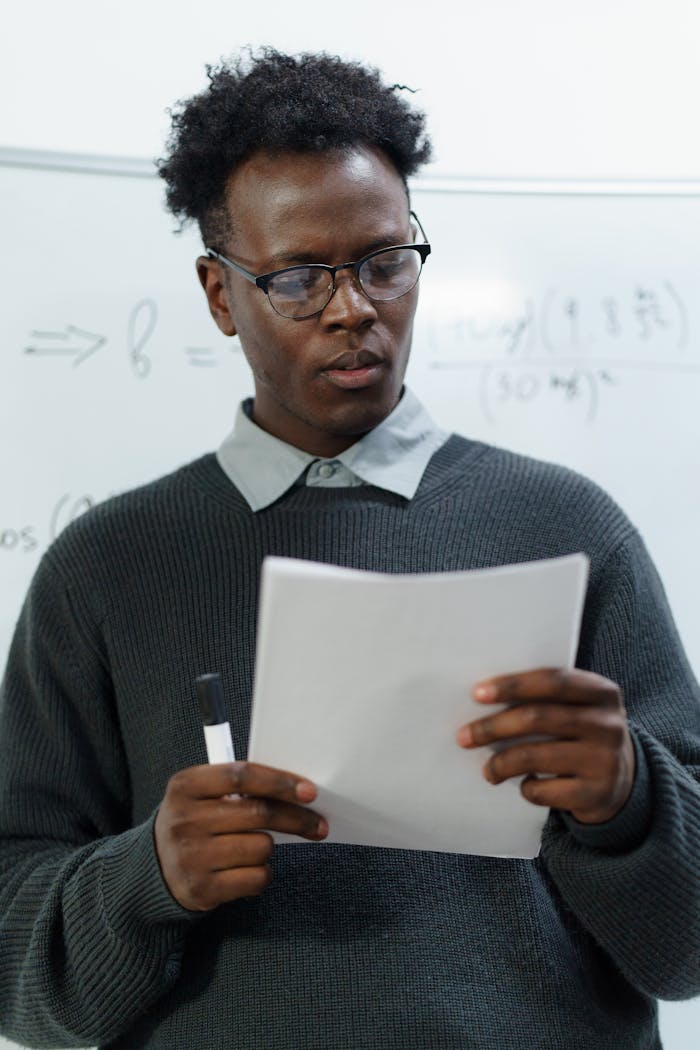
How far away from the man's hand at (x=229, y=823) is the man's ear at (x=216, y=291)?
0.57 meters

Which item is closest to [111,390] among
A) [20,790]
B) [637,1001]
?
[20,790]

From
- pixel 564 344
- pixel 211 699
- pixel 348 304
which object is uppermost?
pixel 348 304

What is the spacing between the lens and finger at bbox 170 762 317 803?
77 centimetres

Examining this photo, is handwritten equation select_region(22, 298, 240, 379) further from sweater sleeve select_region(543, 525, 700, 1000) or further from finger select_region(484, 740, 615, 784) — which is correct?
finger select_region(484, 740, 615, 784)

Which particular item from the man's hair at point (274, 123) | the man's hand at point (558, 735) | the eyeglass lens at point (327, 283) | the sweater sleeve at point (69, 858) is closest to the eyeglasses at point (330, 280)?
the eyeglass lens at point (327, 283)

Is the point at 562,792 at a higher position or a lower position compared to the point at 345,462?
lower

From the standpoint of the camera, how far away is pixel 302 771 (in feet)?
2.59

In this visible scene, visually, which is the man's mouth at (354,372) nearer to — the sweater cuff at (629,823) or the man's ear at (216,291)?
the man's ear at (216,291)

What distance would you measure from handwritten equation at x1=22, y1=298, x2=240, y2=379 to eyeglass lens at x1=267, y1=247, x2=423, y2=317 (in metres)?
0.44

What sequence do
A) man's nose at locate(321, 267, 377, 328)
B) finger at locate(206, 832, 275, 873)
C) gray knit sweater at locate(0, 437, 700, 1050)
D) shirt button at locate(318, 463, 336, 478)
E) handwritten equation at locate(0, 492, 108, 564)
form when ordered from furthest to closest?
handwritten equation at locate(0, 492, 108, 564)
shirt button at locate(318, 463, 336, 478)
man's nose at locate(321, 267, 377, 328)
gray knit sweater at locate(0, 437, 700, 1050)
finger at locate(206, 832, 275, 873)

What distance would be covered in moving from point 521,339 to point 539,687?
0.94m

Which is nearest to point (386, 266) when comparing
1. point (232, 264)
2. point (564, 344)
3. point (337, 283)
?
point (337, 283)

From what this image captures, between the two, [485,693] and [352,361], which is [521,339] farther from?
[485,693]

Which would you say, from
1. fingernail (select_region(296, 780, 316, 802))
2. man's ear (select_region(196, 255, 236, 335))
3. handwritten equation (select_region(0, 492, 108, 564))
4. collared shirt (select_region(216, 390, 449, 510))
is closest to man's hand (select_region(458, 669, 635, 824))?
fingernail (select_region(296, 780, 316, 802))
